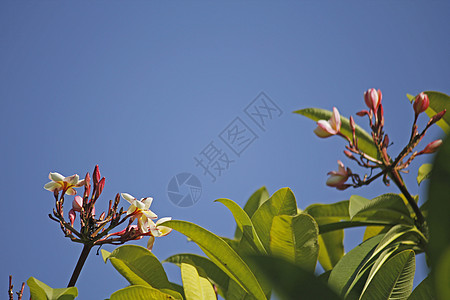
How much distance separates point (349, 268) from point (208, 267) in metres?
0.45

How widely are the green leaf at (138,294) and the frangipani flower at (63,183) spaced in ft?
0.90

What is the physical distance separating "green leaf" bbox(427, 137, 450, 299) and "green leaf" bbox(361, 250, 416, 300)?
2.30 ft

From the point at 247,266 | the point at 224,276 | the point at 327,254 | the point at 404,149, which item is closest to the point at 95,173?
the point at 247,266

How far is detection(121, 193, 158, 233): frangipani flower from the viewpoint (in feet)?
3.03

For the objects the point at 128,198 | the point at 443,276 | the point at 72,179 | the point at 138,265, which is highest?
the point at 72,179

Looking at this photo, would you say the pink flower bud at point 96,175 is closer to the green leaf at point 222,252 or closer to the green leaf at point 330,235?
the green leaf at point 222,252

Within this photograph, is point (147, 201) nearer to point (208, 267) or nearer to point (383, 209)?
point (208, 267)

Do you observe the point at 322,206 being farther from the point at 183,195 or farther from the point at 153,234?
the point at 153,234

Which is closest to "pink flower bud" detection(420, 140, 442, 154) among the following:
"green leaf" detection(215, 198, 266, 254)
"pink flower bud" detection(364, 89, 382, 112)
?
"pink flower bud" detection(364, 89, 382, 112)

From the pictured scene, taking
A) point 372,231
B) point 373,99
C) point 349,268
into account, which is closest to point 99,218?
point 349,268

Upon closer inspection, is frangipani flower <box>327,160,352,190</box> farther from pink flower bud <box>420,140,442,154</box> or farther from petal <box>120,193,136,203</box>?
petal <box>120,193,136,203</box>

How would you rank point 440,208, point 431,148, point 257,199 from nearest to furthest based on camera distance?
1. point 440,208
2. point 431,148
3. point 257,199

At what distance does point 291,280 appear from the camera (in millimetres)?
245

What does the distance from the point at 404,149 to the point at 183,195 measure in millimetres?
811
